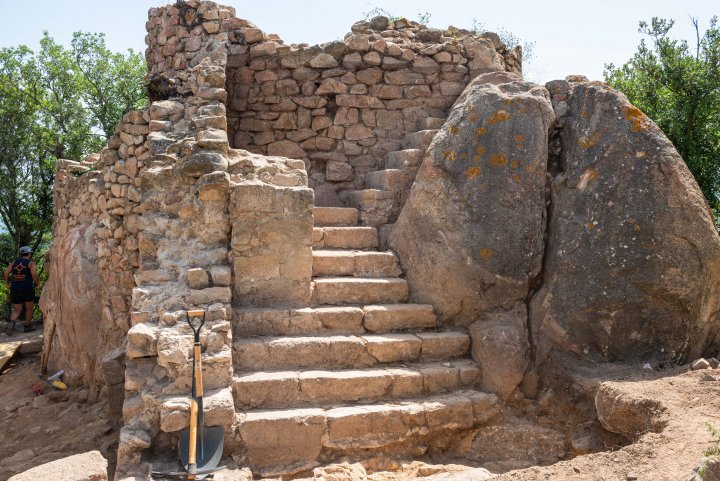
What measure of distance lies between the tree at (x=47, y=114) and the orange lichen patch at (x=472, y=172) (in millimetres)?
10997

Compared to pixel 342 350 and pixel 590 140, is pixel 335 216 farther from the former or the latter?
pixel 590 140

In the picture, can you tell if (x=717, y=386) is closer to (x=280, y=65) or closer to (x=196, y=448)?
(x=196, y=448)

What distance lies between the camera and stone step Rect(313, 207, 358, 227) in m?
5.67

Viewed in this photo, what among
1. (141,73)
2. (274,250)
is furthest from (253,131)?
(141,73)

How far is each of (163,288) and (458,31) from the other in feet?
15.7

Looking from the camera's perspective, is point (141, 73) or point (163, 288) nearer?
point (163, 288)

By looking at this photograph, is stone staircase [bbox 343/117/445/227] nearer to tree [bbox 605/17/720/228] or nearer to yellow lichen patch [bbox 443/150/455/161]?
yellow lichen patch [bbox 443/150/455/161]

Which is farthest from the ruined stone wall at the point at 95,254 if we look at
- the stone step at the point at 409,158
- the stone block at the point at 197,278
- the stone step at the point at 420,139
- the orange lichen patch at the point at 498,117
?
the orange lichen patch at the point at 498,117

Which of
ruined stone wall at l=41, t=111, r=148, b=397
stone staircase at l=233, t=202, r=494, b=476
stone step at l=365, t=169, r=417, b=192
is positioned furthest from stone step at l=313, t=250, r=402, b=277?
ruined stone wall at l=41, t=111, r=148, b=397

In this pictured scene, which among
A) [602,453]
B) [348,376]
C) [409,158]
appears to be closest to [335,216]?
[409,158]

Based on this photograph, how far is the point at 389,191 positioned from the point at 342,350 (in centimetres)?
195

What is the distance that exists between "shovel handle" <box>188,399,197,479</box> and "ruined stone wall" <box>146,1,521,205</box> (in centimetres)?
341

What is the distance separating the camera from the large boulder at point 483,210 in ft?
16.1

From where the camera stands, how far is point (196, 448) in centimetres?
356
